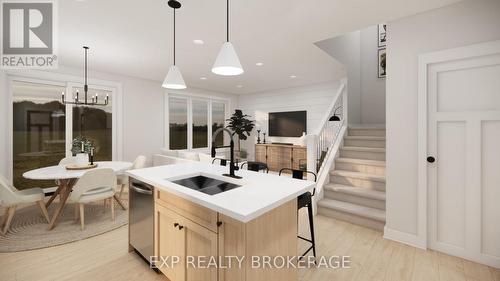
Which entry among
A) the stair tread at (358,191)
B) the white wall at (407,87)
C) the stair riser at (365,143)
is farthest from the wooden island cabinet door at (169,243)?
the stair riser at (365,143)

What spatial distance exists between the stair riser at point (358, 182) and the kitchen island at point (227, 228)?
2068 mm

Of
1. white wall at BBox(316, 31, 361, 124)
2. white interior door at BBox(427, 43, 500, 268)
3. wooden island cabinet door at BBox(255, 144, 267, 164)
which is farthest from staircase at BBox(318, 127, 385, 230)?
wooden island cabinet door at BBox(255, 144, 267, 164)

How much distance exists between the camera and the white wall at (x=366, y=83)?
16.4 feet

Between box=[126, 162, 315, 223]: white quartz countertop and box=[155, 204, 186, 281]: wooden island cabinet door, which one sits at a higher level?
box=[126, 162, 315, 223]: white quartz countertop

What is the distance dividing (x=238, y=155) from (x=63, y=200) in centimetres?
479

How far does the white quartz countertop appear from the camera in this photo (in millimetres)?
1210

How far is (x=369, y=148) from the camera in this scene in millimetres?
3781

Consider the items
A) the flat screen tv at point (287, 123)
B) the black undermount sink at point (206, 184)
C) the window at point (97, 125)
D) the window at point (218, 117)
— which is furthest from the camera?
the window at point (218, 117)

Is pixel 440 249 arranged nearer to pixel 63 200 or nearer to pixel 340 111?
pixel 340 111

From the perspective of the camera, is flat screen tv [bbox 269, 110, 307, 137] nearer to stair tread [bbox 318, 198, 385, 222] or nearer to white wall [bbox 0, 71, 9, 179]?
stair tread [bbox 318, 198, 385, 222]

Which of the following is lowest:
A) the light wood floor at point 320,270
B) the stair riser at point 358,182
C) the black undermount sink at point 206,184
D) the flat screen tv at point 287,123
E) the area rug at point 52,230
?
the light wood floor at point 320,270

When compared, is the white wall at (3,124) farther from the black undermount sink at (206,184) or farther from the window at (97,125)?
the black undermount sink at (206,184)

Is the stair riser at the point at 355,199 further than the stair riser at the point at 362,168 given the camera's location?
No

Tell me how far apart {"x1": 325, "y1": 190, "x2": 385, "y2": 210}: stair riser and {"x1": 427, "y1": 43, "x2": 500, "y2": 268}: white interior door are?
0.68 meters
